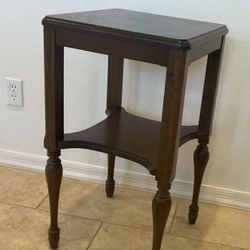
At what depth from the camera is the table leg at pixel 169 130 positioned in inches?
34.5

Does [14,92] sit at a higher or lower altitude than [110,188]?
higher

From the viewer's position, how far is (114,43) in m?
0.93

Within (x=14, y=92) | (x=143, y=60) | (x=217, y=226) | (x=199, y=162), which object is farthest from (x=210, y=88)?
(x=14, y=92)

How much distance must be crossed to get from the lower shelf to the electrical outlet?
1.39ft

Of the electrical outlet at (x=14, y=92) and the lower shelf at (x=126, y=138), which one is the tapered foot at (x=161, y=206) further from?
the electrical outlet at (x=14, y=92)

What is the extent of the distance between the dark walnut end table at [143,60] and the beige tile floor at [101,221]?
11 cm

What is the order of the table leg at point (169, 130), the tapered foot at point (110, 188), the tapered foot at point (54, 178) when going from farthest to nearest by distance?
1. the tapered foot at point (110, 188)
2. the tapered foot at point (54, 178)
3. the table leg at point (169, 130)

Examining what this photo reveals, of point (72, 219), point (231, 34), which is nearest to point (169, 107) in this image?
point (231, 34)

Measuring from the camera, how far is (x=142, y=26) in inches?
38.8

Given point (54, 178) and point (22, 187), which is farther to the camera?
point (22, 187)

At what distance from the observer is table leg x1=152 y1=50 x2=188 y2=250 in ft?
2.88

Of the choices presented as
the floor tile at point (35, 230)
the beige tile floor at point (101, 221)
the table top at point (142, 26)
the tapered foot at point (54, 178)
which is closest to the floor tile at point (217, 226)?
the beige tile floor at point (101, 221)

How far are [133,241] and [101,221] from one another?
0.14 metres

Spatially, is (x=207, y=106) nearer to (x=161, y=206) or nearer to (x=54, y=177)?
(x=161, y=206)
